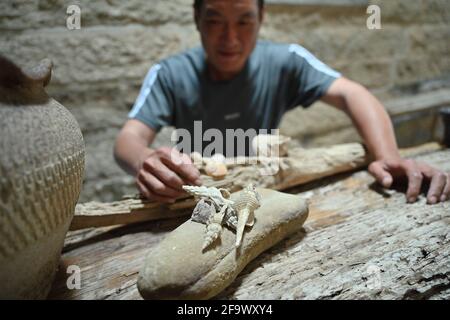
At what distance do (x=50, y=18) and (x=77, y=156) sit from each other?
1.26 meters

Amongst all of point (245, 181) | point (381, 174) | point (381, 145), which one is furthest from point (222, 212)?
point (381, 145)

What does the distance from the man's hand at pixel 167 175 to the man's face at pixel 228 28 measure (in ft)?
2.20

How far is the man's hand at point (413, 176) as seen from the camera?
1072 millimetres

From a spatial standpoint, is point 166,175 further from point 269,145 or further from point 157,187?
point 269,145

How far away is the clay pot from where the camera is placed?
1.90ft

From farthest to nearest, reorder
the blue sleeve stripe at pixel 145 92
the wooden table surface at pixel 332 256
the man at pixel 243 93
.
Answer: the blue sleeve stripe at pixel 145 92 < the man at pixel 243 93 < the wooden table surface at pixel 332 256

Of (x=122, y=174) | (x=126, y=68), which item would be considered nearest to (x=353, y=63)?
(x=126, y=68)

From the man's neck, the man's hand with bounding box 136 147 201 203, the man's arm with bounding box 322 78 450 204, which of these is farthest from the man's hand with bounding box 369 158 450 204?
the man's neck

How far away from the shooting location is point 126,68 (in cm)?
187

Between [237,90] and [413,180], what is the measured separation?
0.91m

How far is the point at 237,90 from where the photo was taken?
1671 millimetres

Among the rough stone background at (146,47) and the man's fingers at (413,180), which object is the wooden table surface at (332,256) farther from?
the rough stone background at (146,47)

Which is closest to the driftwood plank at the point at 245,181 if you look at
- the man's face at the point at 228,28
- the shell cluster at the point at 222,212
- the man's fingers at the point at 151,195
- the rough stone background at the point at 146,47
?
the man's fingers at the point at 151,195
